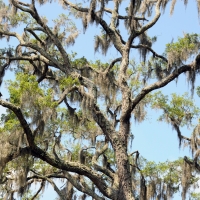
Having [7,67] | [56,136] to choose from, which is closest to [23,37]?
[7,67]

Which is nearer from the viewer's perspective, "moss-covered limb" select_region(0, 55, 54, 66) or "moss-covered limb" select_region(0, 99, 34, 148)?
"moss-covered limb" select_region(0, 99, 34, 148)

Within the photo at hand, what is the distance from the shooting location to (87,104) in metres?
10.4

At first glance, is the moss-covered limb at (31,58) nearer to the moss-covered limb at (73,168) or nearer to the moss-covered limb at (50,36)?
the moss-covered limb at (50,36)

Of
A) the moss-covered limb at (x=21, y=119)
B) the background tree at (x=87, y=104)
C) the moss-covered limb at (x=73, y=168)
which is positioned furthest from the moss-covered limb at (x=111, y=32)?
the moss-covered limb at (x=21, y=119)

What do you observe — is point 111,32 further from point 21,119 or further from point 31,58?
point 21,119

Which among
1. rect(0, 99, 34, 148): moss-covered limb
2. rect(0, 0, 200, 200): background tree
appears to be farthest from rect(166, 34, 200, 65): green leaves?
rect(0, 99, 34, 148): moss-covered limb

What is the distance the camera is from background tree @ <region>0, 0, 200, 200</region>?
364 inches

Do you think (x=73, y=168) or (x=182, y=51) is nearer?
(x=73, y=168)

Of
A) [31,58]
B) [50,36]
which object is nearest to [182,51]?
[50,36]

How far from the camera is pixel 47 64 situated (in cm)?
1216

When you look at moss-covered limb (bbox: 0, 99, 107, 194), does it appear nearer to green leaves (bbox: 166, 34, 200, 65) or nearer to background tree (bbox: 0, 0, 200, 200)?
background tree (bbox: 0, 0, 200, 200)

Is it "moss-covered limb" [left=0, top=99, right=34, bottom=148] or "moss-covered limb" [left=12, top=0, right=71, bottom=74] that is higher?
"moss-covered limb" [left=12, top=0, right=71, bottom=74]

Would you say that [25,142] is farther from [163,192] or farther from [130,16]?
[163,192]

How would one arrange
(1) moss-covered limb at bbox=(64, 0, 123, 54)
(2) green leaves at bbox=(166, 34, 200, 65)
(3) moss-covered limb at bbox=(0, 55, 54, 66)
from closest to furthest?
1. (2) green leaves at bbox=(166, 34, 200, 65)
2. (1) moss-covered limb at bbox=(64, 0, 123, 54)
3. (3) moss-covered limb at bbox=(0, 55, 54, 66)
